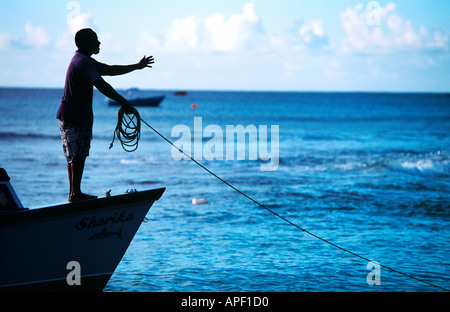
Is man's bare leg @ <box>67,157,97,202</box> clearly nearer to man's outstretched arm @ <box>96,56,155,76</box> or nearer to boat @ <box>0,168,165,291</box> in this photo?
boat @ <box>0,168,165,291</box>

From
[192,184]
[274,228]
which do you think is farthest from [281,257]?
[192,184]

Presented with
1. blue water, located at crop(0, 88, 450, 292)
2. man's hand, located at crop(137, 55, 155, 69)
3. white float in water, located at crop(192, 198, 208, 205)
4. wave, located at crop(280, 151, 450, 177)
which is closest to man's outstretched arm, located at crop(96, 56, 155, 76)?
man's hand, located at crop(137, 55, 155, 69)

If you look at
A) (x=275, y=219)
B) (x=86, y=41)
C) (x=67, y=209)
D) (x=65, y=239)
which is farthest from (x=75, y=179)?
(x=275, y=219)

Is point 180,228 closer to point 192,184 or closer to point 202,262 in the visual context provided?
point 202,262

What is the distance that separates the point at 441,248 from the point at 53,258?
709 cm

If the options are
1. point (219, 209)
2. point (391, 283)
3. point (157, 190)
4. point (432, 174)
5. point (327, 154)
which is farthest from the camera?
point (327, 154)

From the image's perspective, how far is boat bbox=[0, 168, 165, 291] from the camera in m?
5.96

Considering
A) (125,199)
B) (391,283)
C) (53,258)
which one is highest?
(125,199)

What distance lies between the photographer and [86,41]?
611 cm

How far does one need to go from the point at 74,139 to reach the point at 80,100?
0.43 meters

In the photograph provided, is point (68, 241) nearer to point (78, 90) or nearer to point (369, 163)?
point (78, 90)

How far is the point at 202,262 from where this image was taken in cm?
927

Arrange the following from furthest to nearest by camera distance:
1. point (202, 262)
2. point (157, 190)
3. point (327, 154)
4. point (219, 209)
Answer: point (327, 154)
point (219, 209)
point (202, 262)
point (157, 190)

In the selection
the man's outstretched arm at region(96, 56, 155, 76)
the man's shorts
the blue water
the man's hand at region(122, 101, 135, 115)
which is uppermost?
the man's outstretched arm at region(96, 56, 155, 76)
